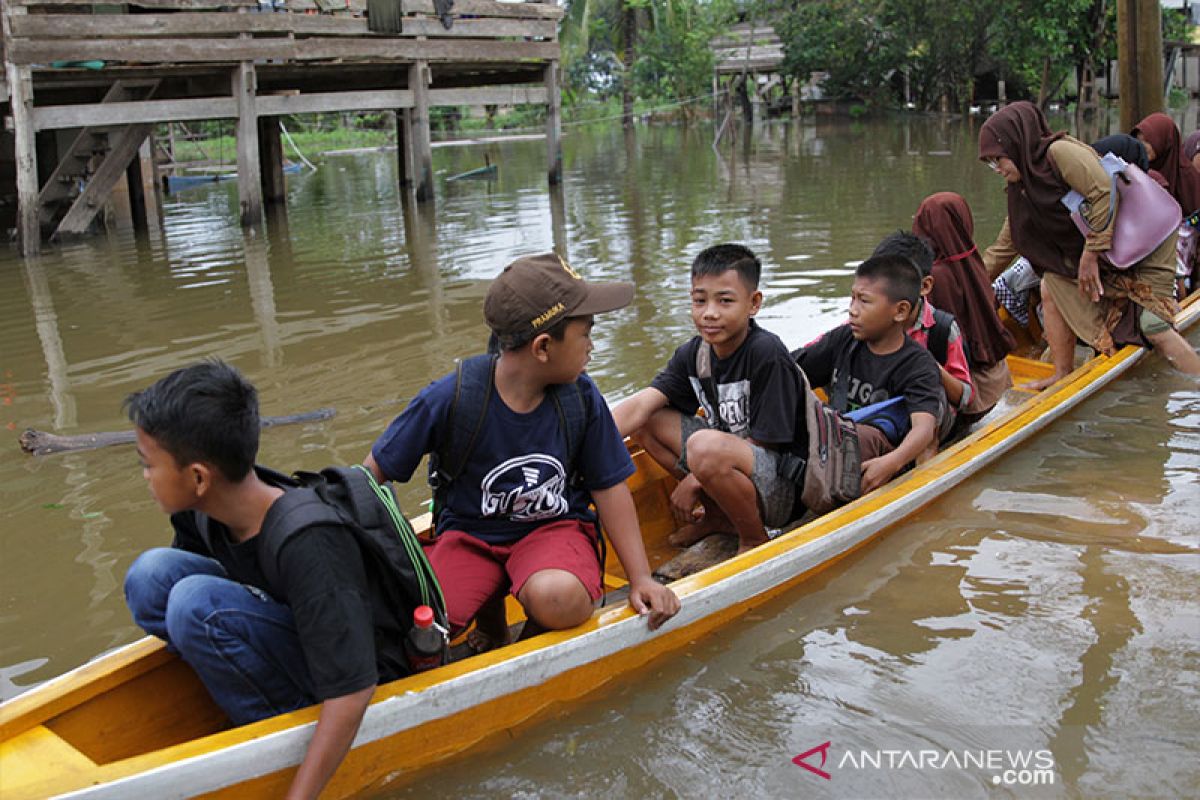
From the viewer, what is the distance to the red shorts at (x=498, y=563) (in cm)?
297

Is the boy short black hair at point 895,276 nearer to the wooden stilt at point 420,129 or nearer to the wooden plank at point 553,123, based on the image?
the wooden stilt at point 420,129

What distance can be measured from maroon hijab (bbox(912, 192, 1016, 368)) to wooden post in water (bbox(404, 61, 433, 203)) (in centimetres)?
1190

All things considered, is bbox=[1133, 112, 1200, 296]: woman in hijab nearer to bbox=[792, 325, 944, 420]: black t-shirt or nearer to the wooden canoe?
bbox=[792, 325, 944, 420]: black t-shirt

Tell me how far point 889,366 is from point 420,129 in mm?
13052

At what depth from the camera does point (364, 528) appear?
2.43 meters

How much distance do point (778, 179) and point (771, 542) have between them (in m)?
15.7

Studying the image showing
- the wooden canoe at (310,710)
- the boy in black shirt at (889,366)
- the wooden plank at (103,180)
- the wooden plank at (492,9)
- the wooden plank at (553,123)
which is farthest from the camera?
the wooden plank at (553,123)

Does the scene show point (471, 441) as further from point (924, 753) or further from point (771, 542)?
point (924, 753)

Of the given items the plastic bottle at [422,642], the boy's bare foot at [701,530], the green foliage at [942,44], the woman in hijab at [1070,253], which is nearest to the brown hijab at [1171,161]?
the woman in hijab at [1070,253]

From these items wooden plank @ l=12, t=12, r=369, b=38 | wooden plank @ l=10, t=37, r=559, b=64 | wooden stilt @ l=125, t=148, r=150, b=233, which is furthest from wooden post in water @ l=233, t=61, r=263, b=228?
wooden stilt @ l=125, t=148, r=150, b=233

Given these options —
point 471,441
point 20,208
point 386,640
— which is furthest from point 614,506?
point 20,208

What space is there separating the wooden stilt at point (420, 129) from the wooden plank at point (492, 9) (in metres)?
0.84

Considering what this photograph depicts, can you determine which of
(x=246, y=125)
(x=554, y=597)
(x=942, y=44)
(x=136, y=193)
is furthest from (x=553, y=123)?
(x=942, y=44)

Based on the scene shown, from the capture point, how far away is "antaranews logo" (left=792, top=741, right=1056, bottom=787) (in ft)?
9.51
